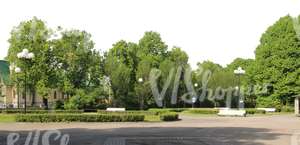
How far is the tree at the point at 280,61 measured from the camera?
59344 millimetres

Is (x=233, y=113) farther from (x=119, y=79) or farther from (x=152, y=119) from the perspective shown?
(x=119, y=79)

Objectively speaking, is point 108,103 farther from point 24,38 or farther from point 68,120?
point 68,120

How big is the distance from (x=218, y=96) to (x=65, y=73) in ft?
82.1

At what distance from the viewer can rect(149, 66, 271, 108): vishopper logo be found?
67250 millimetres

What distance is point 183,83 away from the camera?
2854 inches

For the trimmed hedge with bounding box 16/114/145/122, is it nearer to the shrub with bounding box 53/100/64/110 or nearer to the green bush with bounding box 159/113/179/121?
the green bush with bounding box 159/113/179/121

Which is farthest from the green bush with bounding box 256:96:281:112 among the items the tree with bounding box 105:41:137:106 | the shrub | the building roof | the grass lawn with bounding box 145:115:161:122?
the building roof

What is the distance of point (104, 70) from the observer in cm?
6806

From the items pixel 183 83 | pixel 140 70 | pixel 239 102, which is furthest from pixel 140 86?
pixel 239 102

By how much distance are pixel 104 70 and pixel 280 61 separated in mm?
23029

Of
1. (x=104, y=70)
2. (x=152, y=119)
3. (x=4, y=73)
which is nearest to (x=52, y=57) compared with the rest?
(x=104, y=70)

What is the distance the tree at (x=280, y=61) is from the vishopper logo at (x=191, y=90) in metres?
1.75

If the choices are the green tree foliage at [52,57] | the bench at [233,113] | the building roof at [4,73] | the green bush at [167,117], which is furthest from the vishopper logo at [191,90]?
the building roof at [4,73]

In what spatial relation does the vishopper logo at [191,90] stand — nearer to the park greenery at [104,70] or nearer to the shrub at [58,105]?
the park greenery at [104,70]
